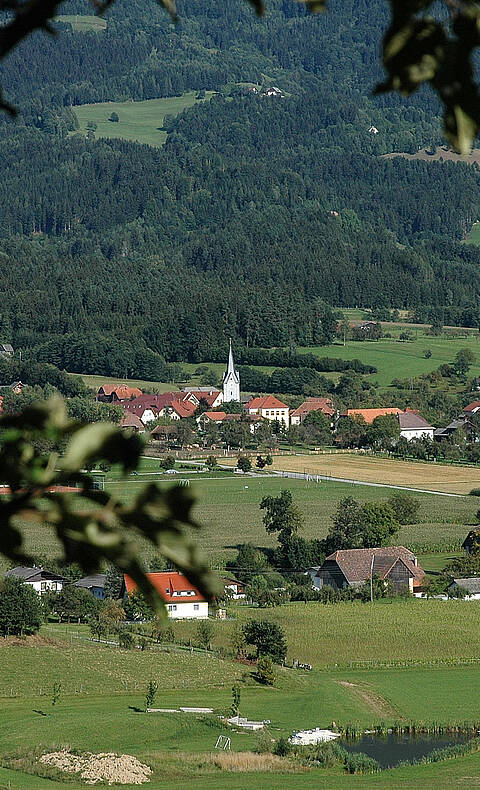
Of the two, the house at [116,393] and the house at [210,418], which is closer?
the house at [210,418]

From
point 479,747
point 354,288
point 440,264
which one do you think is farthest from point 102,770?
point 440,264

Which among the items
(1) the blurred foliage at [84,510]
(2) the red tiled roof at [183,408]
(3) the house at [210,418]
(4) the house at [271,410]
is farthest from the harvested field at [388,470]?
(1) the blurred foliage at [84,510]

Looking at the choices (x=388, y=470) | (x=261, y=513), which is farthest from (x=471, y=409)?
(x=261, y=513)

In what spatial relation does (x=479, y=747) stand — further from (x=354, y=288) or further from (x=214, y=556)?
(x=354, y=288)

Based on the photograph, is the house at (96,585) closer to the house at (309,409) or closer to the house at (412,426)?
the house at (412,426)

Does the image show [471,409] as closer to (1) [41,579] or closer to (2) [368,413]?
(2) [368,413]

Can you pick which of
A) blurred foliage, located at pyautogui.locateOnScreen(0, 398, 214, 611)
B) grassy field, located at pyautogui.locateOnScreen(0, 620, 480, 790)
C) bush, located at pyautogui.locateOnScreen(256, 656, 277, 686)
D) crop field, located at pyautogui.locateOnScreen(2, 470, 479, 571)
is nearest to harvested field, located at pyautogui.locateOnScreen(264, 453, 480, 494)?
crop field, located at pyautogui.locateOnScreen(2, 470, 479, 571)
